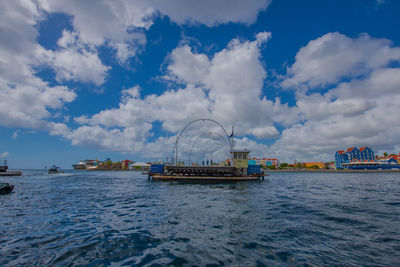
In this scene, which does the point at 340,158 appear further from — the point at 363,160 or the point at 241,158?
the point at 241,158

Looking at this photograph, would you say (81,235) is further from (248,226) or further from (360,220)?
(360,220)

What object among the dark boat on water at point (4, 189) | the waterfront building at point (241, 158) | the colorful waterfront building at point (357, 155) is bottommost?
the dark boat on water at point (4, 189)

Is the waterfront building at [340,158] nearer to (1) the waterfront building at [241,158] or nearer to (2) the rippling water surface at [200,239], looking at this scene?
(1) the waterfront building at [241,158]

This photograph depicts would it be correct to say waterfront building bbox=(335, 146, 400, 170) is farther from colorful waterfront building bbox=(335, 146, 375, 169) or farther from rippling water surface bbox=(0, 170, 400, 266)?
rippling water surface bbox=(0, 170, 400, 266)

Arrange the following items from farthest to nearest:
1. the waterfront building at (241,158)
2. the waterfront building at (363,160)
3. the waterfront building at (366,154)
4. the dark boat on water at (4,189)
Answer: the waterfront building at (366,154) < the waterfront building at (363,160) < the waterfront building at (241,158) < the dark boat on water at (4,189)

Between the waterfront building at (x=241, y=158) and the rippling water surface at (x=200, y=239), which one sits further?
the waterfront building at (x=241, y=158)

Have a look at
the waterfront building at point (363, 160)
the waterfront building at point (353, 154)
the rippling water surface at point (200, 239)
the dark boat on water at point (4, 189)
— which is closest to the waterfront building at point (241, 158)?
the rippling water surface at point (200, 239)

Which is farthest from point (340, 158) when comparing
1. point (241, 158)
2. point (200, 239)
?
point (200, 239)

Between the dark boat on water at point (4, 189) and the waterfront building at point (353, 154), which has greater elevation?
the waterfront building at point (353, 154)

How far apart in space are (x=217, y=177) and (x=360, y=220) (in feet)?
122

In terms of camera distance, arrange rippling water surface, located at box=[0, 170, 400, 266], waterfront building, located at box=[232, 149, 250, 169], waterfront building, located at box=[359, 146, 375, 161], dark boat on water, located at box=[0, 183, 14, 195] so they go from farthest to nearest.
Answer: waterfront building, located at box=[359, 146, 375, 161], waterfront building, located at box=[232, 149, 250, 169], dark boat on water, located at box=[0, 183, 14, 195], rippling water surface, located at box=[0, 170, 400, 266]

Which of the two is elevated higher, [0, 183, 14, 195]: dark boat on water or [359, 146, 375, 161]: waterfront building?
[359, 146, 375, 161]: waterfront building

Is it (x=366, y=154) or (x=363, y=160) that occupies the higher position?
(x=366, y=154)

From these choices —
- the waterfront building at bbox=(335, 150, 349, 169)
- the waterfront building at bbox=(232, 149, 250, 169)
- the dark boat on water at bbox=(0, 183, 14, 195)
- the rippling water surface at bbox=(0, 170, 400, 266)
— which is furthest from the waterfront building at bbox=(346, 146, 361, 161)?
the dark boat on water at bbox=(0, 183, 14, 195)
